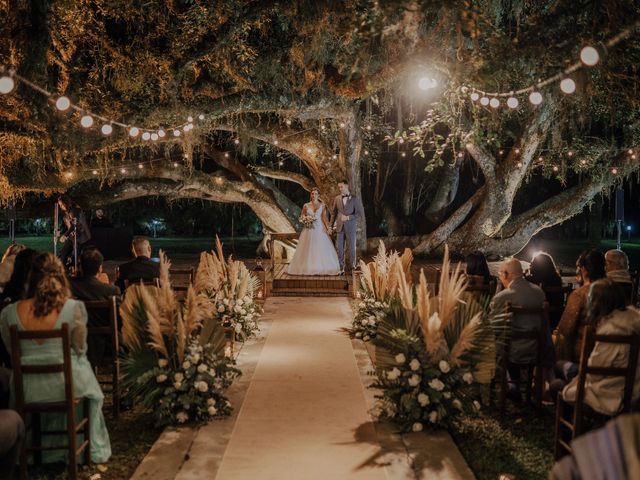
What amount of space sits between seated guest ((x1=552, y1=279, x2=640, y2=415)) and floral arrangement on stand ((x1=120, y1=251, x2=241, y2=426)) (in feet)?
8.81

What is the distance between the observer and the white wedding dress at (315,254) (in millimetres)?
13781

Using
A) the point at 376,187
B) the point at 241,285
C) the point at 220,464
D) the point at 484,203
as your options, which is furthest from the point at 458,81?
the point at 376,187

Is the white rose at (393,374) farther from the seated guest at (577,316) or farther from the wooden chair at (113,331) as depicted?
the wooden chair at (113,331)

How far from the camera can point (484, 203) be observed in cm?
1941

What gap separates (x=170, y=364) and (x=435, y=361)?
2.09 metres

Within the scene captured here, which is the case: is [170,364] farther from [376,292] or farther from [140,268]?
[376,292]

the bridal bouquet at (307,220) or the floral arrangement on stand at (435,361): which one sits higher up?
the bridal bouquet at (307,220)

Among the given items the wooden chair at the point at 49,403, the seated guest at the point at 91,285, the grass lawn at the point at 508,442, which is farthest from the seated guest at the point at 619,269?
the wooden chair at the point at 49,403

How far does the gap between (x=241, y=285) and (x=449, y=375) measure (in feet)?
12.5

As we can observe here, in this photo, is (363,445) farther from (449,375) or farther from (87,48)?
(87,48)

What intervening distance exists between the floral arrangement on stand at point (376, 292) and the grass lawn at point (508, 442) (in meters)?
2.53

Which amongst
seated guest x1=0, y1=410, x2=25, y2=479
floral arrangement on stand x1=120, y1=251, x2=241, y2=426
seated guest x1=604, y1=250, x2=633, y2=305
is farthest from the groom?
seated guest x1=0, y1=410, x2=25, y2=479

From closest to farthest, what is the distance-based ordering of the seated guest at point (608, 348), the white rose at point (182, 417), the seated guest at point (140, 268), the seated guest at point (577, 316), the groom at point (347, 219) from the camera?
the seated guest at point (608, 348) < the white rose at point (182, 417) < the seated guest at point (577, 316) < the seated guest at point (140, 268) < the groom at point (347, 219)

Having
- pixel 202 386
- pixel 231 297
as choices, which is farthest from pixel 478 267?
pixel 202 386
